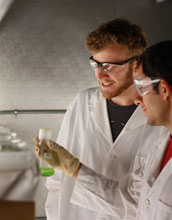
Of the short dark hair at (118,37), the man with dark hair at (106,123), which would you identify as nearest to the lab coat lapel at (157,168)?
the man with dark hair at (106,123)

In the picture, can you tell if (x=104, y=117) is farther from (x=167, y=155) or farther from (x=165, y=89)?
(x=165, y=89)

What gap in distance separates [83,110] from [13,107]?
439 mm

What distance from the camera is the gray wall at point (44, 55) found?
1.89m

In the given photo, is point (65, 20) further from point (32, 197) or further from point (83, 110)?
point (32, 197)

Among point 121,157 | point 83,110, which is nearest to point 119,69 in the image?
point 83,110

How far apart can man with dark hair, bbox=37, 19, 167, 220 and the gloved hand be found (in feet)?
0.15

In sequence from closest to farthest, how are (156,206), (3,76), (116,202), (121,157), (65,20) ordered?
1. (156,206)
2. (116,202)
3. (121,157)
4. (3,76)
5. (65,20)

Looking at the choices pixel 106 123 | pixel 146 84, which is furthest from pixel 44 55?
pixel 146 84

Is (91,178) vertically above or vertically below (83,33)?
below

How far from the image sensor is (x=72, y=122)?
1881 millimetres

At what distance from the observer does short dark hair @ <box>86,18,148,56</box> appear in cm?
171

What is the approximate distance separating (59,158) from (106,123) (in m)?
0.37

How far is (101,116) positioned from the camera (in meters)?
1.82

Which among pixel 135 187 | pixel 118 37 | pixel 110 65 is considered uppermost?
pixel 118 37
